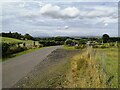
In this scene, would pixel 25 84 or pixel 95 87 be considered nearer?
pixel 95 87

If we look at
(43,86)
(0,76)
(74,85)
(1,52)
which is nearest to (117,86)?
(74,85)

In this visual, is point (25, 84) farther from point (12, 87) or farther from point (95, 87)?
point (95, 87)

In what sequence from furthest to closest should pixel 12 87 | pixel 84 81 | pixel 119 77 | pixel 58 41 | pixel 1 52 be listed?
pixel 58 41 → pixel 1 52 → pixel 119 77 → pixel 84 81 → pixel 12 87

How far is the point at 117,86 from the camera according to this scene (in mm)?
9703

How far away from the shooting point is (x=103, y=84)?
9.26 m

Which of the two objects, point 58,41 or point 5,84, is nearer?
point 5,84

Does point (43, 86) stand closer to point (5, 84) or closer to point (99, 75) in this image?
point (5, 84)

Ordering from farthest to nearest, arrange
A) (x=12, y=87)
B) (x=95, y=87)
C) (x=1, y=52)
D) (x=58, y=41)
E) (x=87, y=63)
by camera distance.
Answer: (x=58, y=41) < (x=1, y=52) < (x=87, y=63) < (x=12, y=87) < (x=95, y=87)

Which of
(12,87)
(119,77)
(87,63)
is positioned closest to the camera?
(12,87)

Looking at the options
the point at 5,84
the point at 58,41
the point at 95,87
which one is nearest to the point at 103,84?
the point at 95,87

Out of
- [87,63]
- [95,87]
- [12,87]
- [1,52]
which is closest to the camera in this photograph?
[95,87]

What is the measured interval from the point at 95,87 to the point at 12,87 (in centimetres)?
289

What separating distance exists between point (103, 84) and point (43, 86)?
2169 millimetres

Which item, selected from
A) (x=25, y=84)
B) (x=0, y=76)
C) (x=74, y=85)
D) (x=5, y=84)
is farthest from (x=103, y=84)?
(x=0, y=76)
